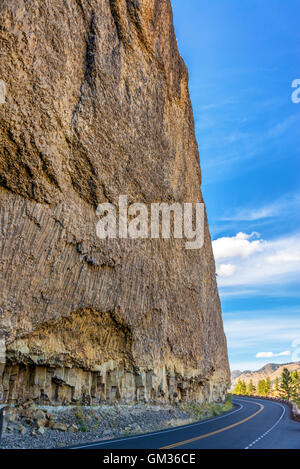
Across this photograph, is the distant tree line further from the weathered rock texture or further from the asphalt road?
the asphalt road

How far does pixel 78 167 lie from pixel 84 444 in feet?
38.2

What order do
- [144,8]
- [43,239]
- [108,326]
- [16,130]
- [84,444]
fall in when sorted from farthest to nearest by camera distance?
[144,8]
[108,326]
[43,239]
[16,130]
[84,444]

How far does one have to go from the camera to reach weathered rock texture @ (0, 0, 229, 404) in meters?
14.2

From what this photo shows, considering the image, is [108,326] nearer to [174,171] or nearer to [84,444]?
[84,444]

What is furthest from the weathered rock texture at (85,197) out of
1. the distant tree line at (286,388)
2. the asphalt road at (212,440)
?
the distant tree line at (286,388)

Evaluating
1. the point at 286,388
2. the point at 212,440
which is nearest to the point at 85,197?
the point at 212,440

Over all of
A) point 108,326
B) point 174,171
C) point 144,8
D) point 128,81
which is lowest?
point 108,326

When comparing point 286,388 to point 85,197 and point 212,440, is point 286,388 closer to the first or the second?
point 212,440

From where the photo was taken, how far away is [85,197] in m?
17.6

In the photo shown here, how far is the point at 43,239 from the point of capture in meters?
15.0

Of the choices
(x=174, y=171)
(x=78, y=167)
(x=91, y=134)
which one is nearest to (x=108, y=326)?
(x=78, y=167)

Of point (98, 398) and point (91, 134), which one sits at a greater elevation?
point (91, 134)

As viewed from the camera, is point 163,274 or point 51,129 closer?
point 51,129

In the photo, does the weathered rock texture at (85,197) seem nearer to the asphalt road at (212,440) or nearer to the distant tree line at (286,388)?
the asphalt road at (212,440)
